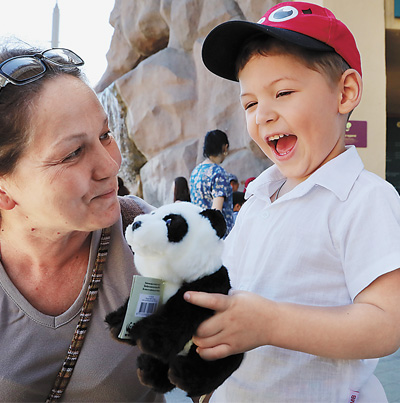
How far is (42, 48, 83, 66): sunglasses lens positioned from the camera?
123 centimetres

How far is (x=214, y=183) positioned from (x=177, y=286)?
9.27 feet

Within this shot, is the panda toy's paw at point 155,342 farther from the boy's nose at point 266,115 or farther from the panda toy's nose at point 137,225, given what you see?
the boy's nose at point 266,115

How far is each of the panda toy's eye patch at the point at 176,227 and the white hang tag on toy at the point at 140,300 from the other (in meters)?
0.09

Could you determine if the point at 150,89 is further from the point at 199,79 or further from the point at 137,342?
the point at 137,342

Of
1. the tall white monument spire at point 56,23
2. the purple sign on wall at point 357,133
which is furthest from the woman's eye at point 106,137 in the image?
the tall white monument spire at point 56,23

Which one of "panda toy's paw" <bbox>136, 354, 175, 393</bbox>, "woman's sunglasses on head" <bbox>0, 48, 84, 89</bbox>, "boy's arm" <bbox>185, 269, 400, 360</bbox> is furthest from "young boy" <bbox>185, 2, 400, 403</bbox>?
"woman's sunglasses on head" <bbox>0, 48, 84, 89</bbox>

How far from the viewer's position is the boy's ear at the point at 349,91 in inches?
46.4

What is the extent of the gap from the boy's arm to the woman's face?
46 centimetres

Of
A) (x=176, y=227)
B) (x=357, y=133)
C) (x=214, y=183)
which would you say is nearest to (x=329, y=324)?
(x=176, y=227)

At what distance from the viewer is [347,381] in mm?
1045

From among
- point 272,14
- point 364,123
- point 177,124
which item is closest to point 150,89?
point 177,124

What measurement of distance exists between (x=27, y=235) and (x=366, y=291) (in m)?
0.93

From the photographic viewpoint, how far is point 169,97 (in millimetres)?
9219

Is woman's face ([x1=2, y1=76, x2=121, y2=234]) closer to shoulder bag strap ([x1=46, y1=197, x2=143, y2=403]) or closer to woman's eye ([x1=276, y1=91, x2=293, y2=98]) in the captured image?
shoulder bag strap ([x1=46, y1=197, x2=143, y2=403])
